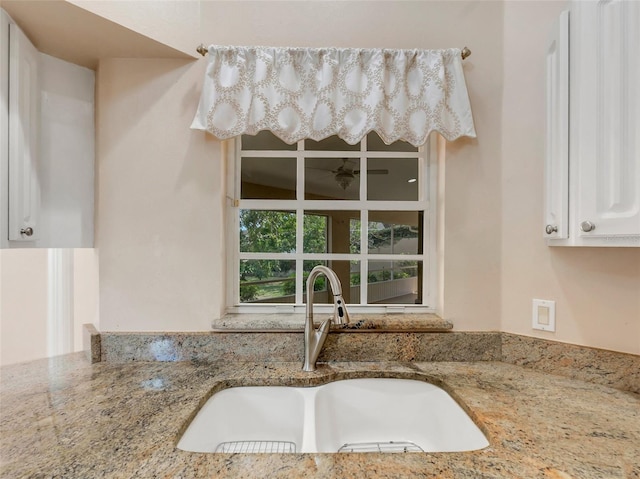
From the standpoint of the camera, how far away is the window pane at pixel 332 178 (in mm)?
1381

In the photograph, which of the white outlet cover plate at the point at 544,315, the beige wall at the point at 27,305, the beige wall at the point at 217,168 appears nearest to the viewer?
the white outlet cover plate at the point at 544,315

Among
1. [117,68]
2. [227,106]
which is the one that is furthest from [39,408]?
[117,68]

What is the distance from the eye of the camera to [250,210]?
1377 mm

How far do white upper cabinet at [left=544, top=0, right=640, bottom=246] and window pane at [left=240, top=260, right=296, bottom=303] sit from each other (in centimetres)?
103

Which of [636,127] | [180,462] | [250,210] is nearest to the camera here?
[180,462]

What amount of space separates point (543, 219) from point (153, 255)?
1.50 meters

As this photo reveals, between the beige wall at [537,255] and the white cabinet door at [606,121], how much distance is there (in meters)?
0.24

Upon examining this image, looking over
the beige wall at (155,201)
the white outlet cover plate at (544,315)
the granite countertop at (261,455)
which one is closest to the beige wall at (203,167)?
the beige wall at (155,201)

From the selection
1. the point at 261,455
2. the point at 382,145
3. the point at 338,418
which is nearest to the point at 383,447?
the point at 338,418

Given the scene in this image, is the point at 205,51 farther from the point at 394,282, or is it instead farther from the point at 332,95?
the point at 394,282

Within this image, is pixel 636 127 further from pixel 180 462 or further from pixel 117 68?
pixel 117 68

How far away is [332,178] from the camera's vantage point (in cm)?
139

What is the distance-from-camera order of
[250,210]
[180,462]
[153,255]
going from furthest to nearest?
[250,210] < [153,255] < [180,462]

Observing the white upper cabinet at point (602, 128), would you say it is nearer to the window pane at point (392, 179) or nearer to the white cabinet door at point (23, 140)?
the window pane at point (392, 179)
